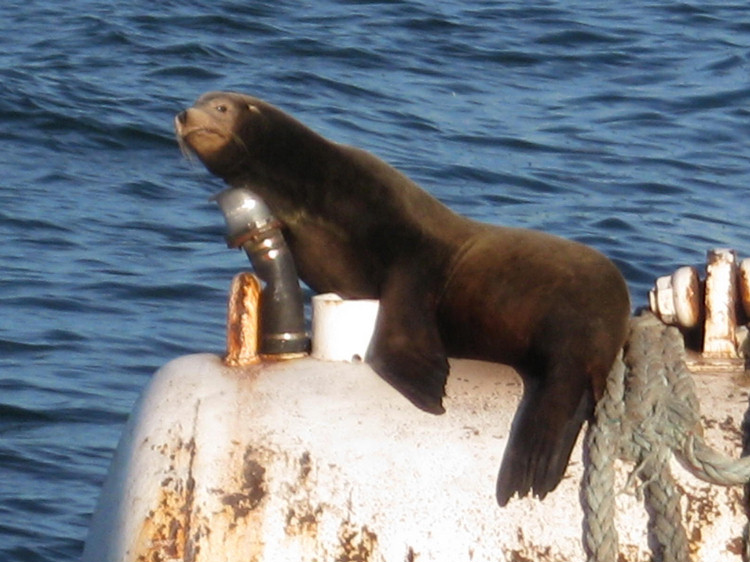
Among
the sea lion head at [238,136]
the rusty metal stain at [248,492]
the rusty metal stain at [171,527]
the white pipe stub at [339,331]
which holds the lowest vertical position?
the rusty metal stain at [171,527]

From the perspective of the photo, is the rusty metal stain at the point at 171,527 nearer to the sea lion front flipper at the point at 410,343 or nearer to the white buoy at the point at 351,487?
the white buoy at the point at 351,487

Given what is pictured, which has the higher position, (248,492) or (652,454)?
(652,454)

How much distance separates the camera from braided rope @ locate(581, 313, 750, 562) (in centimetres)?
302

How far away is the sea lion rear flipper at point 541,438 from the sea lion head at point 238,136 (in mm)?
1051

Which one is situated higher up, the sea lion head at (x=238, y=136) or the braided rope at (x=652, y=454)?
the sea lion head at (x=238, y=136)

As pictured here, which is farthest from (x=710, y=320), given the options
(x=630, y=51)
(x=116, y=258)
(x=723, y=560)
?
(x=630, y=51)

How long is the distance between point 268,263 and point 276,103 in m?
6.68

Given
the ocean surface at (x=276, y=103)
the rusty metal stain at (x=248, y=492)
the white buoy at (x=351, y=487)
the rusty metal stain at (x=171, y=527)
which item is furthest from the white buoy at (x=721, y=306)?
the ocean surface at (x=276, y=103)

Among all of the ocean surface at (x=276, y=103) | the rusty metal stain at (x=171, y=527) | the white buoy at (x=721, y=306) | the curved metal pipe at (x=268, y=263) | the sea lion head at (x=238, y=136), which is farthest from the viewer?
the ocean surface at (x=276, y=103)

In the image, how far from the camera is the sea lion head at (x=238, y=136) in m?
4.02

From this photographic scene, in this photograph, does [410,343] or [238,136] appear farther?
[238,136]

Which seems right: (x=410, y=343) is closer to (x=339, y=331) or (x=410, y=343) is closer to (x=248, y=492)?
(x=339, y=331)

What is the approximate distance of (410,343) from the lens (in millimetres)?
3447

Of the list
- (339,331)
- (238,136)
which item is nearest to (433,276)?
(339,331)
